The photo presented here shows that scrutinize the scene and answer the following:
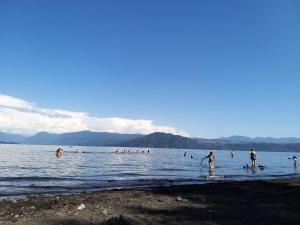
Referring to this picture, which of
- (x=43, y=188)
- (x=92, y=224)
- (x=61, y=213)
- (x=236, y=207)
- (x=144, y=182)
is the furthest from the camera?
(x=144, y=182)

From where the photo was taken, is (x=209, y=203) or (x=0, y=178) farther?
(x=0, y=178)

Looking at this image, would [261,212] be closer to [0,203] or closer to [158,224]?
[158,224]

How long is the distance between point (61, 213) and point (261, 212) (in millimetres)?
6823

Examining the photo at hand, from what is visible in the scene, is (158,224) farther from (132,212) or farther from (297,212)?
(297,212)

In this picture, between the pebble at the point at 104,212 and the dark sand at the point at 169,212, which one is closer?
the dark sand at the point at 169,212

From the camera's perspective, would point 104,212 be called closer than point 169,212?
Yes

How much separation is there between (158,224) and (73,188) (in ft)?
57.2

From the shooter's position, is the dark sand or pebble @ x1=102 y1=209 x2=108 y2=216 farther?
pebble @ x1=102 y1=209 x2=108 y2=216

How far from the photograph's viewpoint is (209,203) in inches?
674

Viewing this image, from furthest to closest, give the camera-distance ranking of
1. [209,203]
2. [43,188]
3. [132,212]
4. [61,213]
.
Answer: [43,188] → [209,203] → [132,212] → [61,213]

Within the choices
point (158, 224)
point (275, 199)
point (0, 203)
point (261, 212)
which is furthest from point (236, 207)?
point (0, 203)

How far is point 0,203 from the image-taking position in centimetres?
1823

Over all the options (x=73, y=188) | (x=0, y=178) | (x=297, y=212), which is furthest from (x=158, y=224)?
(x=0, y=178)

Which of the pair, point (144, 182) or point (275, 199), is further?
point (144, 182)
